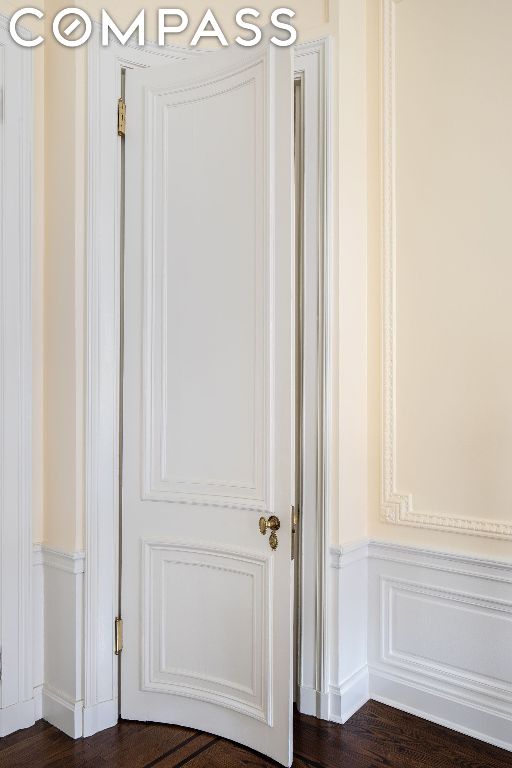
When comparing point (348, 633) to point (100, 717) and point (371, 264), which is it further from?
point (371, 264)

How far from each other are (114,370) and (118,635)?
103 cm

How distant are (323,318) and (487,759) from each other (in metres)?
1.69

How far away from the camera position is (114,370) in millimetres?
2455

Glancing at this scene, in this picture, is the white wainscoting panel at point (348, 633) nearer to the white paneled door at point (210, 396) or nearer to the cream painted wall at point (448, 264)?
the cream painted wall at point (448, 264)

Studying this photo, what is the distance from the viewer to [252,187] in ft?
7.50

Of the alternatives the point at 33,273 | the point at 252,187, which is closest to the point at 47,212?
the point at 33,273

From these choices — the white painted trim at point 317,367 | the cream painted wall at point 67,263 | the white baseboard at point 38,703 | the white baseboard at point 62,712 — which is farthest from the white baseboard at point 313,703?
the white baseboard at point 38,703

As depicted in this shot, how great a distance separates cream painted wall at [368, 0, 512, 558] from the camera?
7.63 ft

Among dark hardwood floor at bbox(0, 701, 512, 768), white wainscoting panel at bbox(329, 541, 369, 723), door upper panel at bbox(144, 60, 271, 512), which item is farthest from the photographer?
white wainscoting panel at bbox(329, 541, 369, 723)

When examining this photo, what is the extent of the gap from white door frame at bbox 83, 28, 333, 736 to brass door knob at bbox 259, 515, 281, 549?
1.29 feet

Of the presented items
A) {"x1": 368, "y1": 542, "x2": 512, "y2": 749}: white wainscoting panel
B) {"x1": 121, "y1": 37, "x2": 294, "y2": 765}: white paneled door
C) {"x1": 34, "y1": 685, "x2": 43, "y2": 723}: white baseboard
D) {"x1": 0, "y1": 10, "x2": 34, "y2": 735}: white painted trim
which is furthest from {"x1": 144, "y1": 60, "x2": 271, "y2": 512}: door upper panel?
{"x1": 34, "y1": 685, "x2": 43, "y2": 723}: white baseboard

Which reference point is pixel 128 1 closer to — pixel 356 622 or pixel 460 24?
pixel 460 24

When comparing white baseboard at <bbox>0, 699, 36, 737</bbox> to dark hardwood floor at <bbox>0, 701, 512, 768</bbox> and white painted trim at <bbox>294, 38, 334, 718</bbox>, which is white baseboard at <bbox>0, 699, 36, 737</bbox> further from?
white painted trim at <bbox>294, 38, 334, 718</bbox>

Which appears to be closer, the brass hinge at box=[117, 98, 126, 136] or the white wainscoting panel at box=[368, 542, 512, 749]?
the white wainscoting panel at box=[368, 542, 512, 749]
